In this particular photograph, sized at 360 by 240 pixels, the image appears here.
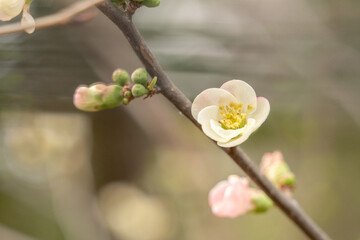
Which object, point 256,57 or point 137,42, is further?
point 256,57

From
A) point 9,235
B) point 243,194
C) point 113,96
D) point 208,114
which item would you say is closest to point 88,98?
point 113,96

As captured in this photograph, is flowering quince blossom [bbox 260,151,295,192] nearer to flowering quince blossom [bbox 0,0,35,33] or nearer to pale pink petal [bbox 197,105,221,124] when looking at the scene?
pale pink petal [bbox 197,105,221,124]

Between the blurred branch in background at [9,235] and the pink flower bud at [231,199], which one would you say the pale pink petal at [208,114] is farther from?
the blurred branch in background at [9,235]

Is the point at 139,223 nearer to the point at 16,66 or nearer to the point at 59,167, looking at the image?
the point at 59,167

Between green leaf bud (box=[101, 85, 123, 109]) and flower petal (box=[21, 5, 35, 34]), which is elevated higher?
flower petal (box=[21, 5, 35, 34])

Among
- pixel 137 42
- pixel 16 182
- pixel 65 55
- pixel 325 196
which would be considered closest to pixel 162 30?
pixel 65 55

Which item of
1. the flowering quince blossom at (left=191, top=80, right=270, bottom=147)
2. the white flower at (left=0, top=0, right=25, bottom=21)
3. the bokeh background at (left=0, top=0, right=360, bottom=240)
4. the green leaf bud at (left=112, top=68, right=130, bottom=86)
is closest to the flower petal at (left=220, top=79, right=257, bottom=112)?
the flowering quince blossom at (left=191, top=80, right=270, bottom=147)

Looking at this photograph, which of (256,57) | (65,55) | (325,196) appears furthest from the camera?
(325,196)

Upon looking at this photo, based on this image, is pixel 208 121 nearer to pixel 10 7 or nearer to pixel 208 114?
pixel 208 114
